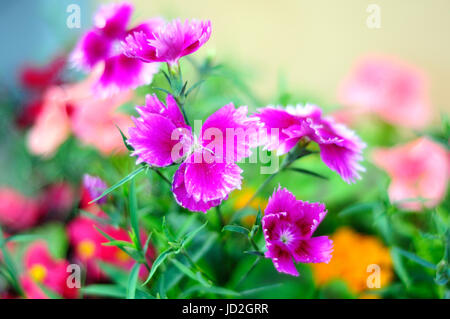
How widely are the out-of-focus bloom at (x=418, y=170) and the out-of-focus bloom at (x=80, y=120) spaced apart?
0.36 metres

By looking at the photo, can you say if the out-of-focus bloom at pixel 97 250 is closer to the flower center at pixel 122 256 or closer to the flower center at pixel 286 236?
the flower center at pixel 122 256

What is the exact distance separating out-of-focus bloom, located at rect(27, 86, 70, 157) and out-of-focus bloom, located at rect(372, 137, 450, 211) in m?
0.45

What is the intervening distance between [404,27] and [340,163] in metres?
0.87

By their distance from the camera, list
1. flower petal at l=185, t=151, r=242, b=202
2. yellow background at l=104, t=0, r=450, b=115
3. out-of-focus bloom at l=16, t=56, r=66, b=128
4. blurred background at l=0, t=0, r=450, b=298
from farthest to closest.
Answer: yellow background at l=104, t=0, r=450, b=115, out-of-focus bloom at l=16, t=56, r=66, b=128, blurred background at l=0, t=0, r=450, b=298, flower petal at l=185, t=151, r=242, b=202

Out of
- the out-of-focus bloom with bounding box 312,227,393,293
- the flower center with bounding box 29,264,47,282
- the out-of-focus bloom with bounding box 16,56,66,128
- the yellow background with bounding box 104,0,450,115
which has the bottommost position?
the out-of-focus bloom with bounding box 312,227,393,293

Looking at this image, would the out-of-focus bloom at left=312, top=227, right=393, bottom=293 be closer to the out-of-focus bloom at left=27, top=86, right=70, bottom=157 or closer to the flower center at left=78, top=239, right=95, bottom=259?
the flower center at left=78, top=239, right=95, bottom=259

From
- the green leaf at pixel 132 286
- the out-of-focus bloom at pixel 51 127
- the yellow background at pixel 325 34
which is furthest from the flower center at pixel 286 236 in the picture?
the yellow background at pixel 325 34

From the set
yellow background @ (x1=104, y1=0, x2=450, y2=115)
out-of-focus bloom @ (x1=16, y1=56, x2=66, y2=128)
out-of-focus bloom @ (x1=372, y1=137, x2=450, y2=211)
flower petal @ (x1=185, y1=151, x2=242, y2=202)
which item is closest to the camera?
flower petal @ (x1=185, y1=151, x2=242, y2=202)

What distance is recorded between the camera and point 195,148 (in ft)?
0.99

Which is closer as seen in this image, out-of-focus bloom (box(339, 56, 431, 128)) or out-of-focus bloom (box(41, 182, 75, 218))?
out-of-focus bloom (box(41, 182, 75, 218))

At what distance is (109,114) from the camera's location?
0.63 metres

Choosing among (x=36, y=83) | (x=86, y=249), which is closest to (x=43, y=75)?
(x=36, y=83)

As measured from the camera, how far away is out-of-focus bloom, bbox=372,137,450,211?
57 centimetres

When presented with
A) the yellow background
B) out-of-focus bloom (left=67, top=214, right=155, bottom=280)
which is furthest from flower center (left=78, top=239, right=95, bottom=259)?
the yellow background
